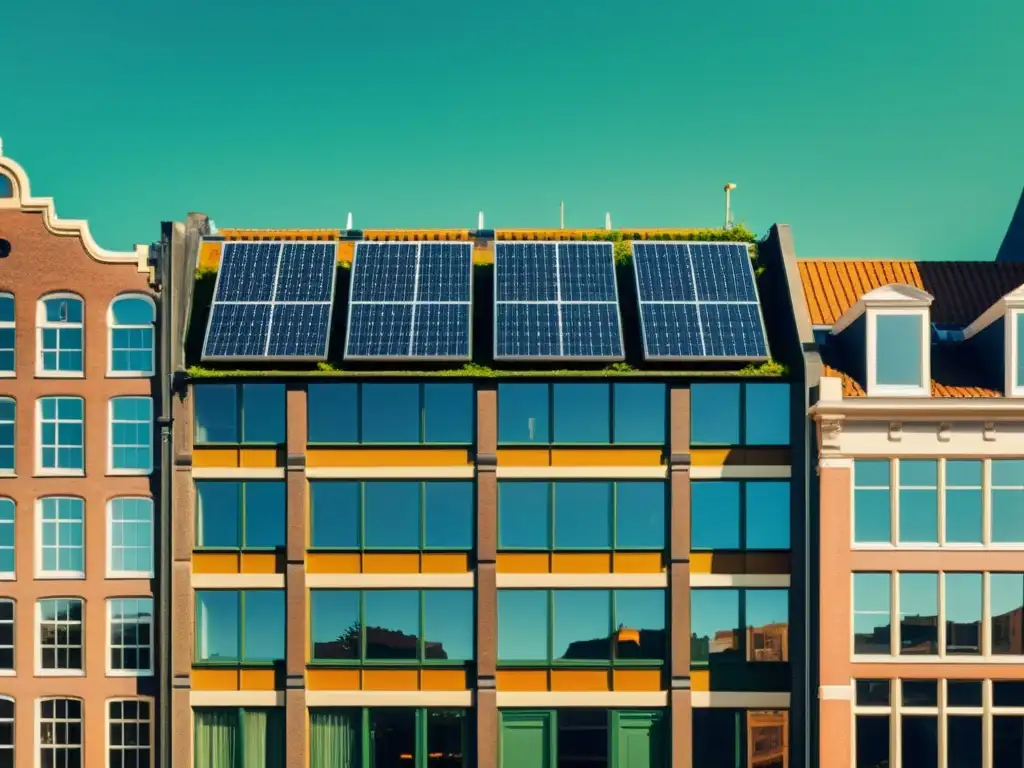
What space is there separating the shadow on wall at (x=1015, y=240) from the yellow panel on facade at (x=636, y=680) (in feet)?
61.2

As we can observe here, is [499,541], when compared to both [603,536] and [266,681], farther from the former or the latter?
[266,681]

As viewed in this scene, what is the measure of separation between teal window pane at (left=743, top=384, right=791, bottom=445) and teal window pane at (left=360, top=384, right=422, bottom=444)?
8.91 meters

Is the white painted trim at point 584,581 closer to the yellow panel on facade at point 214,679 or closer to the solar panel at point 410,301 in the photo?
the solar panel at point 410,301

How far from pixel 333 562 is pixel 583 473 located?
7.17m

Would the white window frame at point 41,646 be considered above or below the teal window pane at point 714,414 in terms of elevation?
below

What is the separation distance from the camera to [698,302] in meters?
28.0

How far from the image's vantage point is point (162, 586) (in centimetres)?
2723

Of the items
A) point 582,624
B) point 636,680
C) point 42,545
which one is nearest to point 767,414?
point 582,624

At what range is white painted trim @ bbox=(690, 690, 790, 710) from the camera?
26.8m

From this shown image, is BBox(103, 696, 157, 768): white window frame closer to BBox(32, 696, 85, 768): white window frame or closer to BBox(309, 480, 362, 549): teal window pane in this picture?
BBox(32, 696, 85, 768): white window frame

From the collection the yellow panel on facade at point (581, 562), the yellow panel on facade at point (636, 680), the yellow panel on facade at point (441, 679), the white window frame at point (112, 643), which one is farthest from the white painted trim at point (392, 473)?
the yellow panel on facade at point (636, 680)

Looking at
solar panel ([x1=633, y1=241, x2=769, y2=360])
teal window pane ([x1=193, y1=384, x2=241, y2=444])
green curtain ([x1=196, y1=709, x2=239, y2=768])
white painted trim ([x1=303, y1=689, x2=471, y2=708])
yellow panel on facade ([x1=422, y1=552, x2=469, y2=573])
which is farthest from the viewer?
teal window pane ([x1=193, y1=384, x2=241, y2=444])

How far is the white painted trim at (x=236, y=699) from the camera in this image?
27.1 metres

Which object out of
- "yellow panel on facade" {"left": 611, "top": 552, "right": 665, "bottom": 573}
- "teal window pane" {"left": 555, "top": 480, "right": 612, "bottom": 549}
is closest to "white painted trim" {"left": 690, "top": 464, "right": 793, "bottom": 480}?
"yellow panel on facade" {"left": 611, "top": 552, "right": 665, "bottom": 573}
